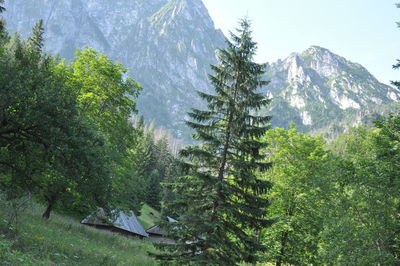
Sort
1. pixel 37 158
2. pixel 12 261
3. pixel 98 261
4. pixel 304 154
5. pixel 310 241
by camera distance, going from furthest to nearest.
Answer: pixel 304 154, pixel 310 241, pixel 37 158, pixel 98 261, pixel 12 261

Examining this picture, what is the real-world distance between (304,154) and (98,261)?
1955 cm

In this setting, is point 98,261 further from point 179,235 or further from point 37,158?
point 37,158

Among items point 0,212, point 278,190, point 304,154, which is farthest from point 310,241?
point 0,212

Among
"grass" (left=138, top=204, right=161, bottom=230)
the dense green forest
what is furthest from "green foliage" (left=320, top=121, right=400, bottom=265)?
"grass" (left=138, top=204, right=161, bottom=230)

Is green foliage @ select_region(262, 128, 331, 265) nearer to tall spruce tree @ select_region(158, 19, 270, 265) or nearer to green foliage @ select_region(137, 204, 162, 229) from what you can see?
tall spruce tree @ select_region(158, 19, 270, 265)

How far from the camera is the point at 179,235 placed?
14539 mm

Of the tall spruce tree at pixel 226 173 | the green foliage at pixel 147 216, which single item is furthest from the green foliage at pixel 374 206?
the green foliage at pixel 147 216

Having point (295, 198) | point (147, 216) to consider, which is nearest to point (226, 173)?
point (295, 198)

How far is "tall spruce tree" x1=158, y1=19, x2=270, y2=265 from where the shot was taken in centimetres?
1416

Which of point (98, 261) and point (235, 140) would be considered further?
point (235, 140)

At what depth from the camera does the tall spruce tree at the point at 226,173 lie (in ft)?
46.4

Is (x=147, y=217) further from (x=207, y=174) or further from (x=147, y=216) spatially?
(x=207, y=174)

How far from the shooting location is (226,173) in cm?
1527

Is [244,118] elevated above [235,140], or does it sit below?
above
